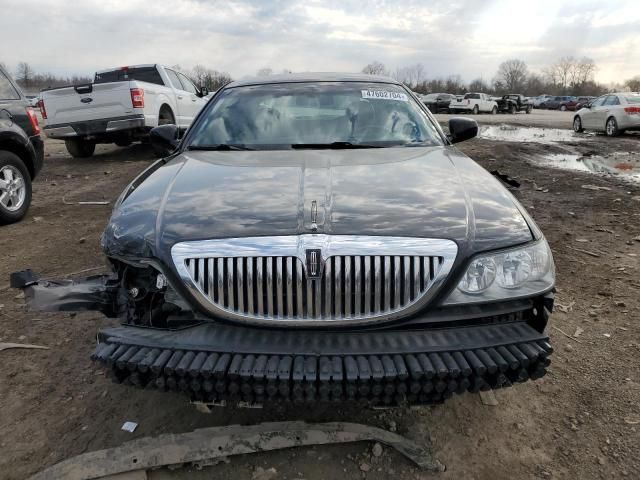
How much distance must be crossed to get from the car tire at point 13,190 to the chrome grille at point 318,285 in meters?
5.09

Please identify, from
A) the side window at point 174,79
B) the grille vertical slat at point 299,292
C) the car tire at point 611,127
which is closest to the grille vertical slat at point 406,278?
the grille vertical slat at point 299,292

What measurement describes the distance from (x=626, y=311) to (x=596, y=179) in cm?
551

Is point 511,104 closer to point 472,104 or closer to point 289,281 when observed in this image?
point 472,104

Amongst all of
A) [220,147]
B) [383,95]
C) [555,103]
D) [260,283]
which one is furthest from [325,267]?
[555,103]

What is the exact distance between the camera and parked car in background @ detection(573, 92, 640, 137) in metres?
15.6

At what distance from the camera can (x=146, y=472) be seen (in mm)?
2131

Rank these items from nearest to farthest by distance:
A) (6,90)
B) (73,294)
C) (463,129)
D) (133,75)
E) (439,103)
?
(73,294)
(463,129)
(6,90)
(133,75)
(439,103)

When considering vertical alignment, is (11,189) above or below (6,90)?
below

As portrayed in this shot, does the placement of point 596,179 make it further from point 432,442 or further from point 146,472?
point 146,472

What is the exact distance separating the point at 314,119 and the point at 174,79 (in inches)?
391

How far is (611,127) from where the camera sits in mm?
16375

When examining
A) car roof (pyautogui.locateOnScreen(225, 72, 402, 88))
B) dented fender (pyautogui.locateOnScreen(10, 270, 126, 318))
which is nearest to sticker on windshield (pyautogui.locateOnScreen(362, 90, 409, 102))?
car roof (pyautogui.locateOnScreen(225, 72, 402, 88))

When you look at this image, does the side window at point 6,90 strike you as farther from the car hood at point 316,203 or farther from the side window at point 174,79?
the side window at point 174,79

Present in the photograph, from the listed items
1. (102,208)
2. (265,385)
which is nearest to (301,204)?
(265,385)
